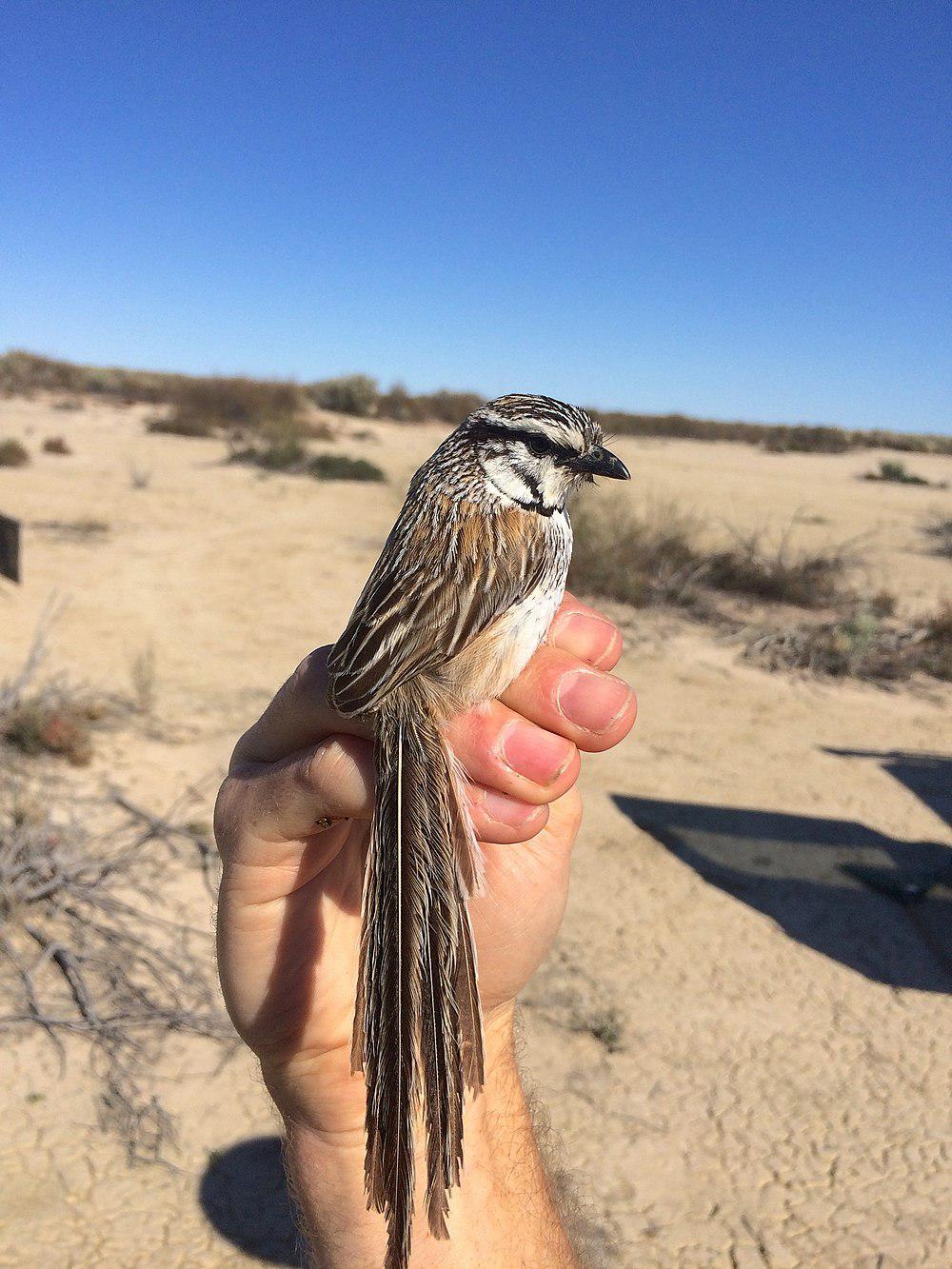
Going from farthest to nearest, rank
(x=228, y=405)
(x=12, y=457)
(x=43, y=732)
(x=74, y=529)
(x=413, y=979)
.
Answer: (x=228, y=405) < (x=12, y=457) < (x=74, y=529) < (x=43, y=732) < (x=413, y=979)

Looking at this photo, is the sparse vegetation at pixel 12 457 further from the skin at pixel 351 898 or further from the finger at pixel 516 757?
the finger at pixel 516 757

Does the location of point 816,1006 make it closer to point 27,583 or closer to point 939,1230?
point 939,1230

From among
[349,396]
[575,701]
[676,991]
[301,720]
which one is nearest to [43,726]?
[676,991]

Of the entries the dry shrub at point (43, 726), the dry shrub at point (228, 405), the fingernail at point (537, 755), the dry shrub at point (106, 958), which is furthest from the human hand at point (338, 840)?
the dry shrub at point (228, 405)

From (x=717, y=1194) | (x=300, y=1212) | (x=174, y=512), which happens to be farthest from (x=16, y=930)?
(x=174, y=512)

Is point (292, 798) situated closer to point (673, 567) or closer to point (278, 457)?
point (673, 567)

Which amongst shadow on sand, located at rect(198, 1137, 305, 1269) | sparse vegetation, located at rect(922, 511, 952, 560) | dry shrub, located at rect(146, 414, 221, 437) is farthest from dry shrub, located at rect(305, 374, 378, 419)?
shadow on sand, located at rect(198, 1137, 305, 1269)

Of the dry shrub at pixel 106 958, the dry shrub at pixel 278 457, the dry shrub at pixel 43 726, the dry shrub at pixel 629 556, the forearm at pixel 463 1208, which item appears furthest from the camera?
the dry shrub at pixel 278 457
